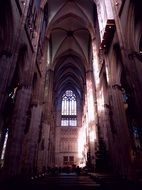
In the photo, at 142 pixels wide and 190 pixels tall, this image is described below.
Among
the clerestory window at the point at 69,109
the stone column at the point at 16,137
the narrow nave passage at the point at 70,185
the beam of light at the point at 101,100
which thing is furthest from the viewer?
the clerestory window at the point at 69,109

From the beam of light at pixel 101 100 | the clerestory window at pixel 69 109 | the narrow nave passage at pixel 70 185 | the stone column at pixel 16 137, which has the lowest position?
the narrow nave passage at pixel 70 185

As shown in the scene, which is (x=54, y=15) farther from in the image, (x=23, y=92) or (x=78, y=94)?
(x=78, y=94)

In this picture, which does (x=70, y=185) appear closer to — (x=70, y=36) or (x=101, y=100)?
(x=101, y=100)

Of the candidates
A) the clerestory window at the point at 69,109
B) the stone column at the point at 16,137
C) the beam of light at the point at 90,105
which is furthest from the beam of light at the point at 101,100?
the clerestory window at the point at 69,109

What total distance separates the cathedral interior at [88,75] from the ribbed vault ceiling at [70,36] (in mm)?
112

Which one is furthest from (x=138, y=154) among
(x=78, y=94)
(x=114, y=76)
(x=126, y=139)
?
(x=78, y=94)

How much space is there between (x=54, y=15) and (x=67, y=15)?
6.08 ft

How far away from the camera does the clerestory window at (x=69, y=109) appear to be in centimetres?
3470

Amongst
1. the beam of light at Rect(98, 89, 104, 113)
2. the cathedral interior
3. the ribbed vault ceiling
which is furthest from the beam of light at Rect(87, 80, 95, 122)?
the beam of light at Rect(98, 89, 104, 113)

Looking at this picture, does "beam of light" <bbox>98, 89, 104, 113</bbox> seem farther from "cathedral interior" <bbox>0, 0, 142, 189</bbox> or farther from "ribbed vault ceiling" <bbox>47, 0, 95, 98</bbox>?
"ribbed vault ceiling" <bbox>47, 0, 95, 98</bbox>

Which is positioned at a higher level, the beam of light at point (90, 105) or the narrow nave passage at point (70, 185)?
the beam of light at point (90, 105)

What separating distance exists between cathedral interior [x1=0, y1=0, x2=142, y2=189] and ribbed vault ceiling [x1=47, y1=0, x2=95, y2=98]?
0.11 metres

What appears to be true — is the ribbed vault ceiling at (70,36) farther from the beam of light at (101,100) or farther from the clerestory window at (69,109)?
the beam of light at (101,100)

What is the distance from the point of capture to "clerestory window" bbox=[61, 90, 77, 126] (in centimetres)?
3470
